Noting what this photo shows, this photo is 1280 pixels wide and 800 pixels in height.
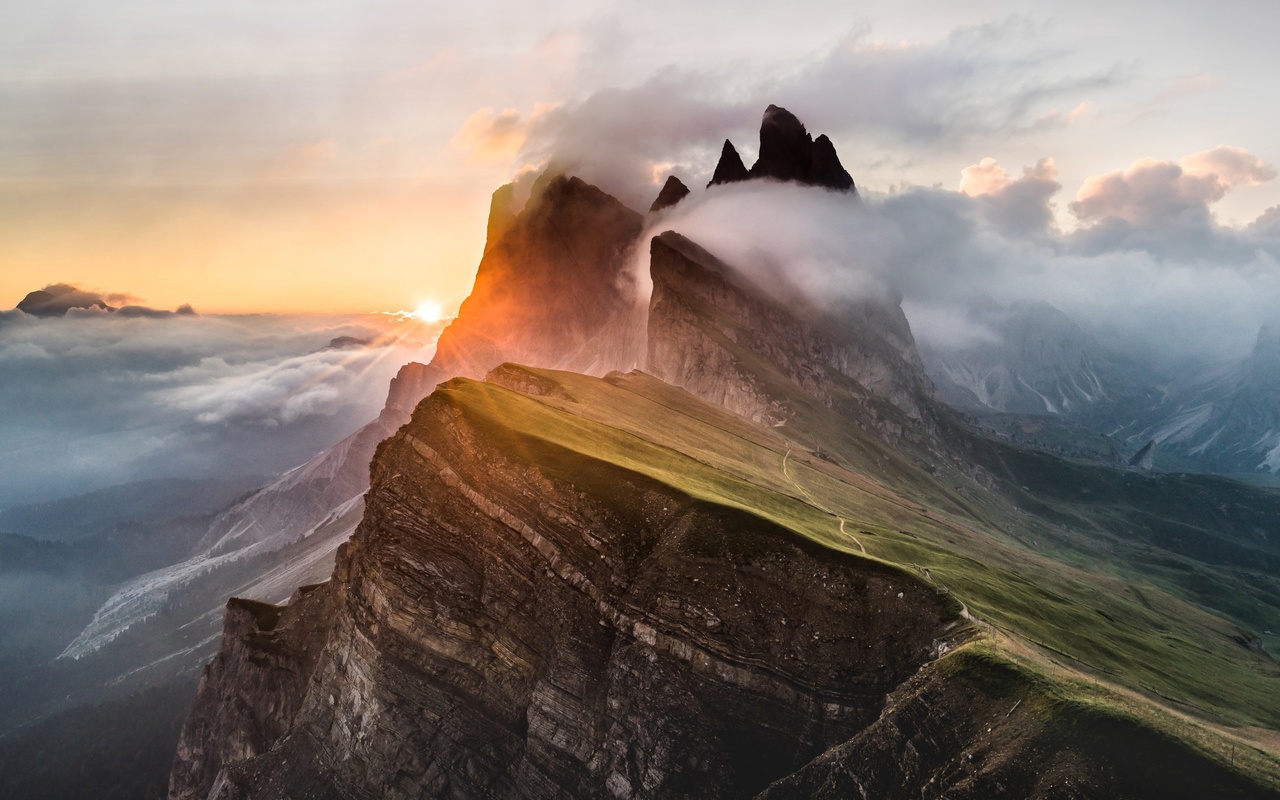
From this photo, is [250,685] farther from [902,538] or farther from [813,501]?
[902,538]

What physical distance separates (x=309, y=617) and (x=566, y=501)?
55.9 metres

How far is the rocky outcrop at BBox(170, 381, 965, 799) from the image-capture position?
58844 mm

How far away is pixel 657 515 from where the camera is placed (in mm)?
71625

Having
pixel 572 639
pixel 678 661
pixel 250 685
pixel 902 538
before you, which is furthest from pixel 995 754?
pixel 250 685

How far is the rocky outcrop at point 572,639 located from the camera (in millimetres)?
58844

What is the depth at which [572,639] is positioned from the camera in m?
66.3

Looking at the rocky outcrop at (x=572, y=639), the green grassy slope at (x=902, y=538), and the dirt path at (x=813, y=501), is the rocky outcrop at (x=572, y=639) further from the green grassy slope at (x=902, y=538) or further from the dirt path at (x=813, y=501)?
the dirt path at (x=813, y=501)

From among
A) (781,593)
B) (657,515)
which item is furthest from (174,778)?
(781,593)

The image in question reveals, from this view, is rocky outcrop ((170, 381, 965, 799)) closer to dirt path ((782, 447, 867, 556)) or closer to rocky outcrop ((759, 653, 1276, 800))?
rocky outcrop ((759, 653, 1276, 800))

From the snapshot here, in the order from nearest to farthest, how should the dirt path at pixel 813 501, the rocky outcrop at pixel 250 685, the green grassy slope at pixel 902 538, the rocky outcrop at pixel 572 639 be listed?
the rocky outcrop at pixel 572 639 < the green grassy slope at pixel 902 538 < the dirt path at pixel 813 501 < the rocky outcrop at pixel 250 685

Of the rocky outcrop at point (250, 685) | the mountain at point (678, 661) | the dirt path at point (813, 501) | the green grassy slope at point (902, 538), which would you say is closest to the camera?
the mountain at point (678, 661)

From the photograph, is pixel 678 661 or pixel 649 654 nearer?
pixel 678 661

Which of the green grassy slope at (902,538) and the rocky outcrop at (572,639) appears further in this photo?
the green grassy slope at (902,538)

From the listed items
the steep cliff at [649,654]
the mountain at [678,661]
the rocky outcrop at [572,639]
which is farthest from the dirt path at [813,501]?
the rocky outcrop at [572,639]
